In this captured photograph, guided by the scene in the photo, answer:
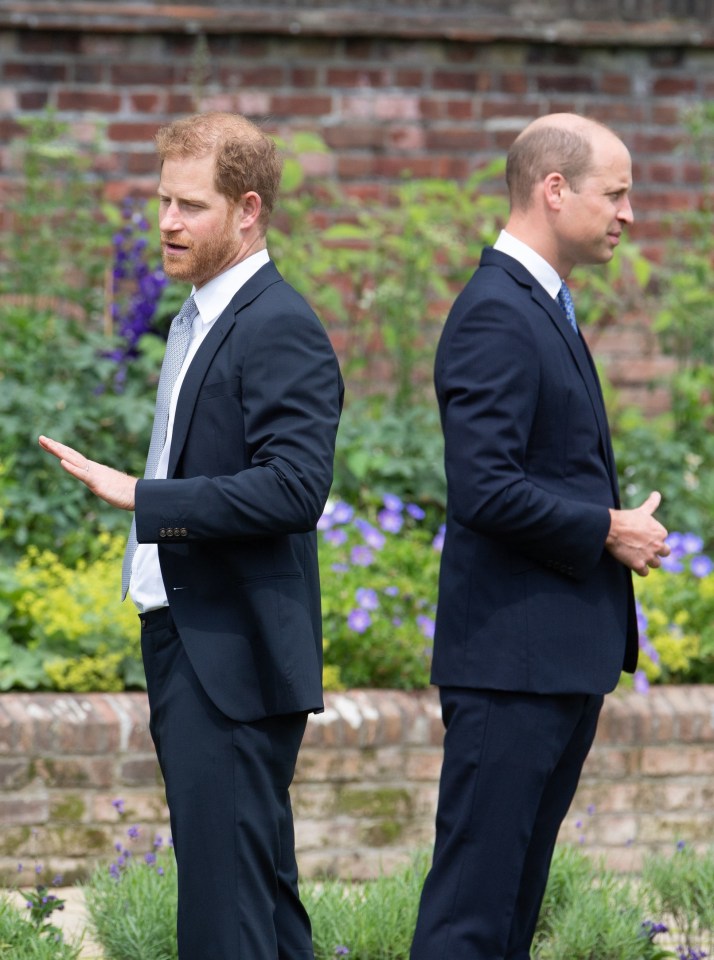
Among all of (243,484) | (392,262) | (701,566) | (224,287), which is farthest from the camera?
(392,262)

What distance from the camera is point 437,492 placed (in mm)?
5641

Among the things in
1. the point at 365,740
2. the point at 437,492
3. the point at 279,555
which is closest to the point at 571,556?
the point at 279,555

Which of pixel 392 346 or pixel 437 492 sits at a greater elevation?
pixel 392 346

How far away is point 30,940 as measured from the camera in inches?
131

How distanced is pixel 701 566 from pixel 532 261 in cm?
238

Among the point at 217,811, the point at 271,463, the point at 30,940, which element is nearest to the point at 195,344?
the point at 271,463

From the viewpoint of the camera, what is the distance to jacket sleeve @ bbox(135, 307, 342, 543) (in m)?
2.66

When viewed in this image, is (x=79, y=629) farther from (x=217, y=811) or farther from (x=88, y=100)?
(x=88, y=100)

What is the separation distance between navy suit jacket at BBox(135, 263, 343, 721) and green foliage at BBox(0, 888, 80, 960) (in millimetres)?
930

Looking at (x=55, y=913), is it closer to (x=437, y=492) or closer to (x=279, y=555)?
(x=279, y=555)

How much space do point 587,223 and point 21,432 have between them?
281cm

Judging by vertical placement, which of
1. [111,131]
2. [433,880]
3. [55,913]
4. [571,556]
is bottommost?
[55,913]

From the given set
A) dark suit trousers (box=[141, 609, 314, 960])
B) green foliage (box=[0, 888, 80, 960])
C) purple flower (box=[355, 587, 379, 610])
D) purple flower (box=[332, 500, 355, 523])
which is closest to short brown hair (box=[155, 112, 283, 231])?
dark suit trousers (box=[141, 609, 314, 960])

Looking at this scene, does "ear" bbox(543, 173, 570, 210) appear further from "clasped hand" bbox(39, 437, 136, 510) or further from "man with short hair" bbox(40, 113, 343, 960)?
"clasped hand" bbox(39, 437, 136, 510)
